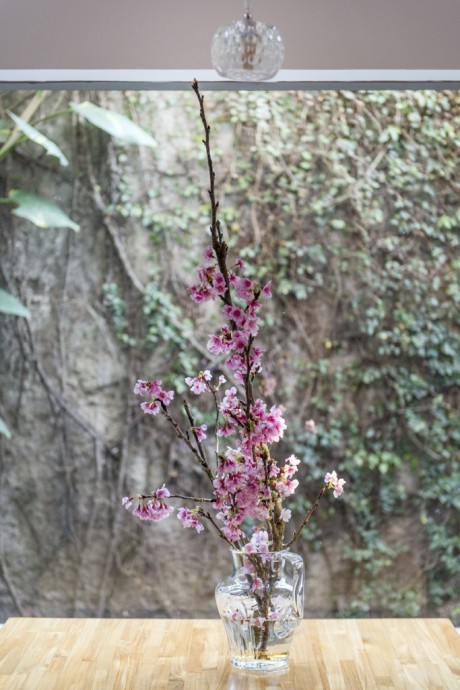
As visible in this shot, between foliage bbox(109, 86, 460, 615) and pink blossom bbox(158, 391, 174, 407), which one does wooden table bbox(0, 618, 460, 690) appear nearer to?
pink blossom bbox(158, 391, 174, 407)

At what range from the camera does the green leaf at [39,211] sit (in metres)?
3.94

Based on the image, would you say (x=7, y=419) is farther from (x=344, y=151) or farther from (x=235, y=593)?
(x=235, y=593)

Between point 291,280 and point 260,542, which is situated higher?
point 291,280

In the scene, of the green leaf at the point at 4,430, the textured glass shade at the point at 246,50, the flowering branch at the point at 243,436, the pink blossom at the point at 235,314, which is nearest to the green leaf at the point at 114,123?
the green leaf at the point at 4,430

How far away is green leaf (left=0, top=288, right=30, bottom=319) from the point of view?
398cm

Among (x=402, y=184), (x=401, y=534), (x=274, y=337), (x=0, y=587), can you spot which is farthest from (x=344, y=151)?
(x=0, y=587)

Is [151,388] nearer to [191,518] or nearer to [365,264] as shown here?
[191,518]

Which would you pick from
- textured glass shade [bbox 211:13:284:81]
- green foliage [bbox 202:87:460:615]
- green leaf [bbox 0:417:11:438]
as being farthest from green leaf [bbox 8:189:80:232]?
textured glass shade [bbox 211:13:284:81]

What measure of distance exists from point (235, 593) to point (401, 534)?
7.64ft

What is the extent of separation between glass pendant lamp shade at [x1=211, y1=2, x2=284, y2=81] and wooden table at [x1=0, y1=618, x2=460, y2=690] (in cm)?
124

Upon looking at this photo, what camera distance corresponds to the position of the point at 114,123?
12.8 ft

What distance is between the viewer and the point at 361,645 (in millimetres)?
2035

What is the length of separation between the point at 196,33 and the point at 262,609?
167 cm

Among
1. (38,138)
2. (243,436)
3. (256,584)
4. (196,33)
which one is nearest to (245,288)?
(243,436)
